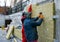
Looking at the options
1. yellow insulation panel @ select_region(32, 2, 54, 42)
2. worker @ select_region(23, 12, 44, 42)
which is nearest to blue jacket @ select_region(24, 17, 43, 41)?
worker @ select_region(23, 12, 44, 42)

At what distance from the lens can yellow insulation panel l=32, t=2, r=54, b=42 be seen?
367 cm

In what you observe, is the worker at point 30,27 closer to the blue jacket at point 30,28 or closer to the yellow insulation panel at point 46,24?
the blue jacket at point 30,28

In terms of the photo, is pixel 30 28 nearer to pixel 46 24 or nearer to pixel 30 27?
pixel 30 27

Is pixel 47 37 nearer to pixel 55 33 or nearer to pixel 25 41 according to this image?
pixel 55 33

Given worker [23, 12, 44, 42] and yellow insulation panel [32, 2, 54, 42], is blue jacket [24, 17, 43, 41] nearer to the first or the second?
worker [23, 12, 44, 42]

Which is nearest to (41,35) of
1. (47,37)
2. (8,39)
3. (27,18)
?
(47,37)

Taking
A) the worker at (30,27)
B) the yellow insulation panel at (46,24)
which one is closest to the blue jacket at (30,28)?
the worker at (30,27)

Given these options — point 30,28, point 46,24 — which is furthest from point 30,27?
point 46,24

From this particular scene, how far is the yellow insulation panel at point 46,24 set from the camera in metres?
3.67

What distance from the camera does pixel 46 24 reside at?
3938 millimetres

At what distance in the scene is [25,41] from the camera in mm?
4309

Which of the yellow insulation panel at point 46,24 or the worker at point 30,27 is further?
the worker at point 30,27

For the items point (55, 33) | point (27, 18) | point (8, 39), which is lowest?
point (8, 39)

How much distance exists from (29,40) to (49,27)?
1.94ft
